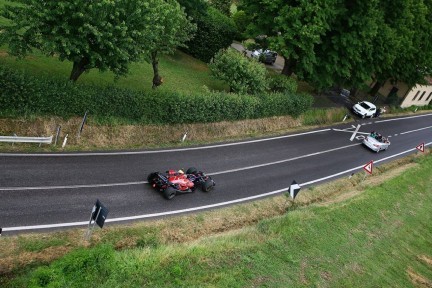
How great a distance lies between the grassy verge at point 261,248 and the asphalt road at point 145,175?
3.44 ft

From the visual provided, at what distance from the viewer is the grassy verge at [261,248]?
14.5 metres

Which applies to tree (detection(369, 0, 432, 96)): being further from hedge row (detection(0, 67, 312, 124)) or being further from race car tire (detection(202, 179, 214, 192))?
race car tire (detection(202, 179, 214, 192))

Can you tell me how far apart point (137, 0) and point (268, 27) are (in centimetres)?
1726

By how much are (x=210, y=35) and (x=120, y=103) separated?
1745cm

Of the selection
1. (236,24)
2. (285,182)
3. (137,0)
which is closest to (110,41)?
(137,0)

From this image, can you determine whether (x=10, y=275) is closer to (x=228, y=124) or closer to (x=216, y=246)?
(x=216, y=246)

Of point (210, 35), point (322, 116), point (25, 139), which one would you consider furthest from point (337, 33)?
point (25, 139)

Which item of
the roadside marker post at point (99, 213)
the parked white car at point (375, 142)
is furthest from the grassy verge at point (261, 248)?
the parked white car at point (375, 142)

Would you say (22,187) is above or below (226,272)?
below

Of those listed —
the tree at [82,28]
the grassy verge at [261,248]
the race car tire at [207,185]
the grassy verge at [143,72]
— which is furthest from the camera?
the grassy verge at [143,72]

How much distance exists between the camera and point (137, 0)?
71.7 feet

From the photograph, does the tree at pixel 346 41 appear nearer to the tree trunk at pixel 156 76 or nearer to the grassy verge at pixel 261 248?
the grassy verge at pixel 261 248

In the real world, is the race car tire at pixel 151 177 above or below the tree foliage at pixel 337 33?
below

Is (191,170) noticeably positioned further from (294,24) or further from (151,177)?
(294,24)
